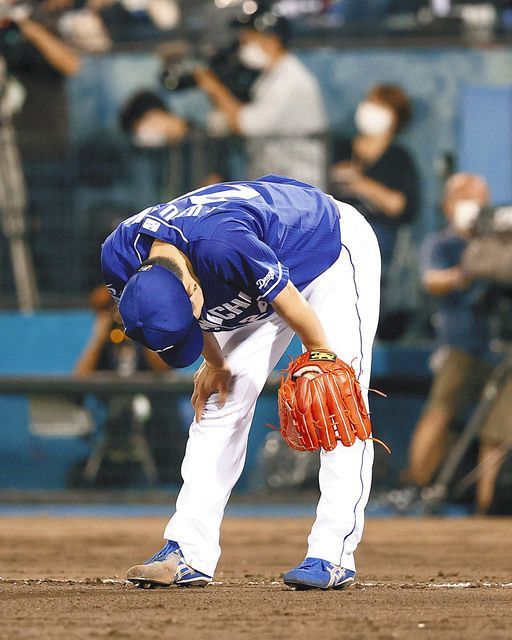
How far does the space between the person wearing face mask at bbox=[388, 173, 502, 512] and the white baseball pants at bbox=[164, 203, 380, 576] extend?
16.0 feet

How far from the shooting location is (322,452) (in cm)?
478

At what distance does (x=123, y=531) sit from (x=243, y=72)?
3.92m

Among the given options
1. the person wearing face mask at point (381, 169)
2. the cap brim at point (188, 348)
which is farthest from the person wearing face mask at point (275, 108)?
the cap brim at point (188, 348)

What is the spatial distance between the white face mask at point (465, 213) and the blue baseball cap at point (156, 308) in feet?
19.0

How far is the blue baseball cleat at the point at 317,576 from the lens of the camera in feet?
15.3

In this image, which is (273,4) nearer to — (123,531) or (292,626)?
(123,531)

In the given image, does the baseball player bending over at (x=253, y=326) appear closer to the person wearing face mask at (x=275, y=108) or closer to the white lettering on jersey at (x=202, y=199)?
the white lettering on jersey at (x=202, y=199)

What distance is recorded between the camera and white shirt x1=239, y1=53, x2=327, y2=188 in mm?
10328

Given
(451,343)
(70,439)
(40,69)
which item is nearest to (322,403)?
(451,343)

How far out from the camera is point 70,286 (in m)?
10.6

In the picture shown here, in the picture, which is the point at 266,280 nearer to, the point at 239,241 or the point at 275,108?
the point at 239,241

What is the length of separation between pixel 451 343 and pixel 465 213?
0.95m

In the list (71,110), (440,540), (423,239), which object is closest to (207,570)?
(440,540)

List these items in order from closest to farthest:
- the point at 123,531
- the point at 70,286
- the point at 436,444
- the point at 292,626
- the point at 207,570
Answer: the point at 292,626, the point at 207,570, the point at 123,531, the point at 436,444, the point at 70,286
